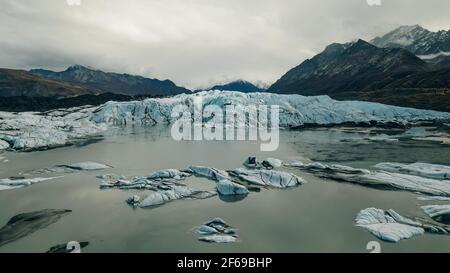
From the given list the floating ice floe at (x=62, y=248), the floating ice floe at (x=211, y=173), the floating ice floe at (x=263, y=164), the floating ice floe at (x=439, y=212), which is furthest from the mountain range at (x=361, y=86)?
the floating ice floe at (x=62, y=248)

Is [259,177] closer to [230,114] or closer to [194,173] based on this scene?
[194,173]

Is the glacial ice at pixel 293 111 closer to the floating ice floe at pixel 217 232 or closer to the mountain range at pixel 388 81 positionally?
the mountain range at pixel 388 81

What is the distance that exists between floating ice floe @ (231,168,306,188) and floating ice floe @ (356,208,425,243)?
6145 mm

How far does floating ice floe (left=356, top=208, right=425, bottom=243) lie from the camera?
14.7 meters

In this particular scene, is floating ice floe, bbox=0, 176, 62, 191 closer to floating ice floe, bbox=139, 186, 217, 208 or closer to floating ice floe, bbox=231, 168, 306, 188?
floating ice floe, bbox=139, 186, 217, 208

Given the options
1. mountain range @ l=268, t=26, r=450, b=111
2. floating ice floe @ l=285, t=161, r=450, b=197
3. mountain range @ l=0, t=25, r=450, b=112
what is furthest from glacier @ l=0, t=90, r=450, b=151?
floating ice floe @ l=285, t=161, r=450, b=197

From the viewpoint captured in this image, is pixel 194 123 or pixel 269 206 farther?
pixel 194 123

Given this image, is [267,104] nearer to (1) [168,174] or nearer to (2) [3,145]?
(2) [3,145]

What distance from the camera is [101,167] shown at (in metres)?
29.1

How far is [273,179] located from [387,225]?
344 inches

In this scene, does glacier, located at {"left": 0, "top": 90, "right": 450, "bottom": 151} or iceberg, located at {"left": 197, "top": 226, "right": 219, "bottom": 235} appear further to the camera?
glacier, located at {"left": 0, "top": 90, "right": 450, "bottom": 151}

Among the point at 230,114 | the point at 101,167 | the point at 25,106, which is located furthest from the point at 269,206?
the point at 25,106
